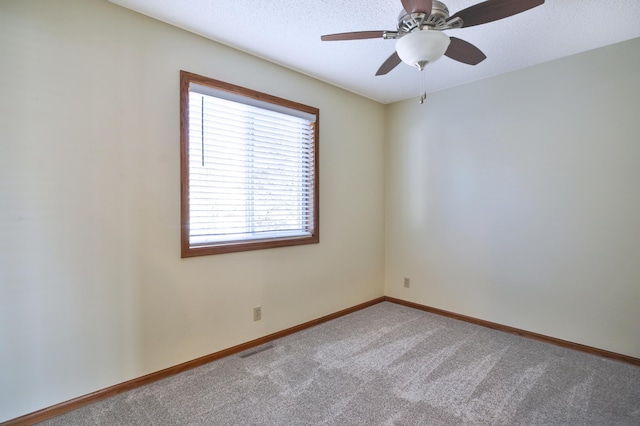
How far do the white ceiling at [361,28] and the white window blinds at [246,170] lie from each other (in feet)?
1.46

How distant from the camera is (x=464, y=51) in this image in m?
1.85

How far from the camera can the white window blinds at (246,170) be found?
235 centimetres

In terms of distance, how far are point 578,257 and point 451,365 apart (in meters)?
1.43

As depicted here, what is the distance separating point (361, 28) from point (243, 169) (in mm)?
1383

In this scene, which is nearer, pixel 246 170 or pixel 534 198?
pixel 246 170

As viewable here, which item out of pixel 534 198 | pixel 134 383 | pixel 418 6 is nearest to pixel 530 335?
pixel 534 198

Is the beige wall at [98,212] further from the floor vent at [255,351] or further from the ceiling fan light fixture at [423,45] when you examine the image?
the ceiling fan light fixture at [423,45]

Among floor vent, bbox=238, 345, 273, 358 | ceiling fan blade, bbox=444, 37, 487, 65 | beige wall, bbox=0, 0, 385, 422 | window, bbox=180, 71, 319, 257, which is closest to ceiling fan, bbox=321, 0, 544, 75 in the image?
ceiling fan blade, bbox=444, 37, 487, 65

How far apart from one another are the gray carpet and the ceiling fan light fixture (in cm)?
198

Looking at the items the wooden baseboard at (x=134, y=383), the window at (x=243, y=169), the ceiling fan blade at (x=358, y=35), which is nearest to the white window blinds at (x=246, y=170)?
the window at (x=243, y=169)

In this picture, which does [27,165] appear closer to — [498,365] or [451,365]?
[451,365]

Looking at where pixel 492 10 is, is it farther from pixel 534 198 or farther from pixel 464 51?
pixel 534 198

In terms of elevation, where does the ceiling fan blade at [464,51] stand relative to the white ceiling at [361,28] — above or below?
below

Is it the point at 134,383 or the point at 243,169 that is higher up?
the point at 243,169
